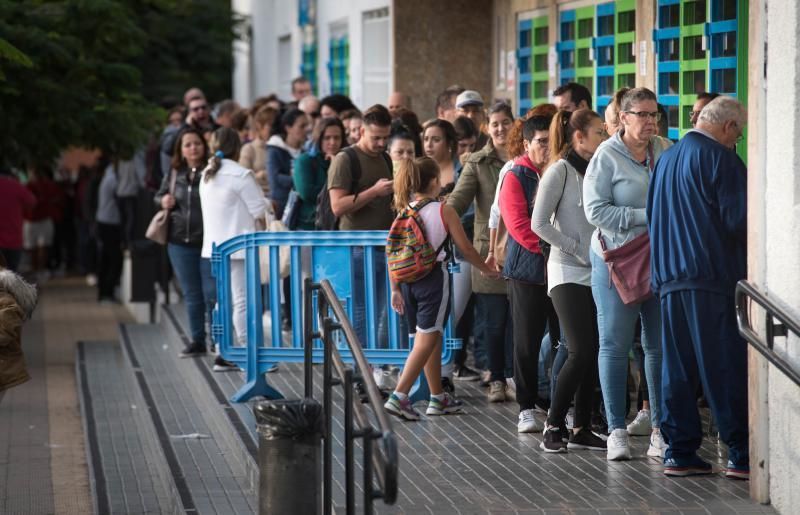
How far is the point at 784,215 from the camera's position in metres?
6.40

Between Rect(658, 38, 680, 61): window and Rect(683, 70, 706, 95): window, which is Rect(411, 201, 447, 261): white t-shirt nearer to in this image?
Rect(683, 70, 706, 95): window

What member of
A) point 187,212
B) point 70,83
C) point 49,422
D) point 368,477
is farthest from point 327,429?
point 70,83

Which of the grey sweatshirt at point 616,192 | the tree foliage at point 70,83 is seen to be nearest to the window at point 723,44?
the grey sweatshirt at point 616,192

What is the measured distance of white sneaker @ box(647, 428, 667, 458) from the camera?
761 cm

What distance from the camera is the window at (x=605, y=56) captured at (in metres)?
12.1

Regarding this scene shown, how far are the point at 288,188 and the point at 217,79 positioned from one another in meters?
17.6

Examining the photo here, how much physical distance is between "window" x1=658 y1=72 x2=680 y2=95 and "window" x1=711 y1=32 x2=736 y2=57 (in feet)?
2.25

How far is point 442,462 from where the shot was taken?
7.71m

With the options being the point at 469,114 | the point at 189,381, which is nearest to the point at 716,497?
the point at 469,114

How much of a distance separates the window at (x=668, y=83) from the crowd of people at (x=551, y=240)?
4.27 ft

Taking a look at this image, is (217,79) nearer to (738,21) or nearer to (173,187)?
(173,187)

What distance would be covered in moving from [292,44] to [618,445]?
17.2 meters

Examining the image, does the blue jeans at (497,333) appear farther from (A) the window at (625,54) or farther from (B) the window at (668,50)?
(A) the window at (625,54)

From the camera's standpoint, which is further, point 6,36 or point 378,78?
point 378,78
